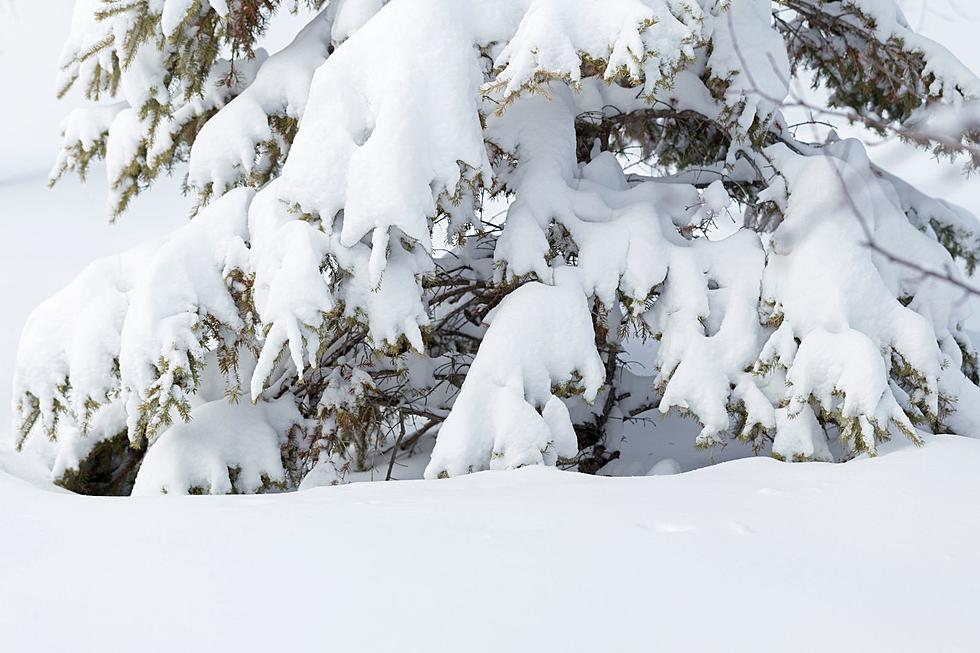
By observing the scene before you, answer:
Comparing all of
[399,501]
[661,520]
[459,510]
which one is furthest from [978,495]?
[399,501]

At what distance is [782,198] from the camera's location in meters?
4.66

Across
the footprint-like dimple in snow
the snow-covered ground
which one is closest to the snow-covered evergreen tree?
the snow-covered ground

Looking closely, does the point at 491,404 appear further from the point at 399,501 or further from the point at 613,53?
the point at 613,53

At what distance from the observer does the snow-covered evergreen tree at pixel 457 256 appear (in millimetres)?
3727

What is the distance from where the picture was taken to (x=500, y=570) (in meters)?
2.27

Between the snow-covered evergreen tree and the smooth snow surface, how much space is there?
948 mm

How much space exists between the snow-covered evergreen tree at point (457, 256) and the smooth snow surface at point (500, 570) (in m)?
0.95

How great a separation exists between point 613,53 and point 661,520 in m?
2.05

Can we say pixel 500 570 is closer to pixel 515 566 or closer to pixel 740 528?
pixel 515 566

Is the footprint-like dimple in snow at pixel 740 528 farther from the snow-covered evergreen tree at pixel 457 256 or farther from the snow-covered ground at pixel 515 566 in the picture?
the snow-covered evergreen tree at pixel 457 256

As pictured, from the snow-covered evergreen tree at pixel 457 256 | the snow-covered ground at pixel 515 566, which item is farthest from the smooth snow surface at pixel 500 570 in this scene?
the snow-covered evergreen tree at pixel 457 256

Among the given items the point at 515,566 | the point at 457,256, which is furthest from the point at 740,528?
the point at 457,256

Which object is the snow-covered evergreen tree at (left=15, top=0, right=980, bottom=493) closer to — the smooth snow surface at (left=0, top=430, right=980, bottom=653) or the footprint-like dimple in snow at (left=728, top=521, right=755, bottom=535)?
the smooth snow surface at (left=0, top=430, right=980, bottom=653)

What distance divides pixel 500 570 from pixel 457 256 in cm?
337
